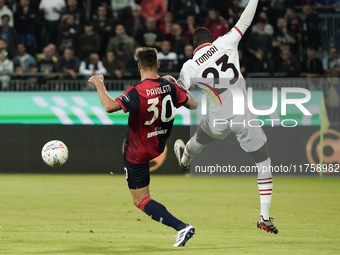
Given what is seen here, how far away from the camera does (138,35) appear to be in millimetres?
16625

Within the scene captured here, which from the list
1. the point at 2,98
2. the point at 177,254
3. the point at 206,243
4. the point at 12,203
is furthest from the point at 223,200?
the point at 2,98

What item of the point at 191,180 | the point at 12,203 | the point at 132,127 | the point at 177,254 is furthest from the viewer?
the point at 191,180

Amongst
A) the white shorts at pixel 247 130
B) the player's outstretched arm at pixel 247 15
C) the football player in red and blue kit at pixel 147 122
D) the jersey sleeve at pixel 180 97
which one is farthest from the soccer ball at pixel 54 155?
the player's outstretched arm at pixel 247 15

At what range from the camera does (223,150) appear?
613 inches

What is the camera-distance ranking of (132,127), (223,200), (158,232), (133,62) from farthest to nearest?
(133,62) < (223,200) < (158,232) < (132,127)

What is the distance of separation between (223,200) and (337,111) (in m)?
5.27

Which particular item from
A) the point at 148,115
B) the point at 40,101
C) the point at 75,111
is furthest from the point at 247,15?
the point at 40,101

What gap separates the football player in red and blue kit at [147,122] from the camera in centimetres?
636

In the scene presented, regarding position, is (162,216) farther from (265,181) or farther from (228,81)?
(228,81)

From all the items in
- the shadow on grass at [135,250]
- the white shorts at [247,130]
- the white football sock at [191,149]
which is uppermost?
the white shorts at [247,130]

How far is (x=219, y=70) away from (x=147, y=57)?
1.75 meters

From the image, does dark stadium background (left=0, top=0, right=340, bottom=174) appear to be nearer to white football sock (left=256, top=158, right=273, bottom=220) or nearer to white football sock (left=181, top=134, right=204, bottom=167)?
white football sock (left=181, top=134, right=204, bottom=167)

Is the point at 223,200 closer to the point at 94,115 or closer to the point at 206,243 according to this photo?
the point at 206,243

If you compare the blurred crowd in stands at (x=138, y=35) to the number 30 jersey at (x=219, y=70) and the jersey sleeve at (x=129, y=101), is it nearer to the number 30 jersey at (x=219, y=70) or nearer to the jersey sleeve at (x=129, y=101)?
the number 30 jersey at (x=219, y=70)
